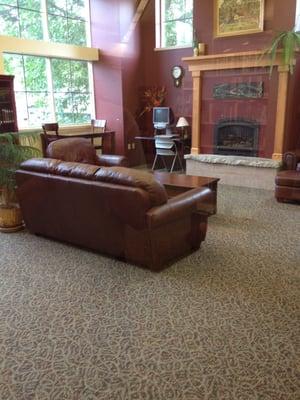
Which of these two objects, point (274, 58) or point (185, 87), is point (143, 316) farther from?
point (185, 87)

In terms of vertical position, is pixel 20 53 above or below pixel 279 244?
above

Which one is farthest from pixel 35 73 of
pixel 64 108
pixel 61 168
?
pixel 61 168

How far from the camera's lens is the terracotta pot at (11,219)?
3.76m

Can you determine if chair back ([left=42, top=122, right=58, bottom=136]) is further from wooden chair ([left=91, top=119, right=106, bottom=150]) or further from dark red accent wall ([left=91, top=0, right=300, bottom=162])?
dark red accent wall ([left=91, top=0, right=300, bottom=162])

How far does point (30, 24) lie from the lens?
6090mm

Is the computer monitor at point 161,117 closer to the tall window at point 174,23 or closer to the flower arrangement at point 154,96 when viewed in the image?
the flower arrangement at point 154,96

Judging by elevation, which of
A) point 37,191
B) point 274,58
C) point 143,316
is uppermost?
point 274,58

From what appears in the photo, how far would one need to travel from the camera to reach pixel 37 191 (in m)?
3.31

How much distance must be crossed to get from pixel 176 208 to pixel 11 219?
6.33 ft

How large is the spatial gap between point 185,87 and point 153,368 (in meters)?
5.71

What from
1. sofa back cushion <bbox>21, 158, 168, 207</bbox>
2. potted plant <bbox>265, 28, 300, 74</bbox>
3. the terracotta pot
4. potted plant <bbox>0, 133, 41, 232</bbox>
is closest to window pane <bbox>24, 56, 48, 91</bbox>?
potted plant <bbox>0, 133, 41, 232</bbox>

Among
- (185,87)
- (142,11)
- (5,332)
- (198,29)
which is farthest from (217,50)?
(5,332)

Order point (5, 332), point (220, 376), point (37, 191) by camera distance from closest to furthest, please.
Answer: point (220, 376) → point (5, 332) → point (37, 191)

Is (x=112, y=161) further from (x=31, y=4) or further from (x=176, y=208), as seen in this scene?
(x=31, y=4)
